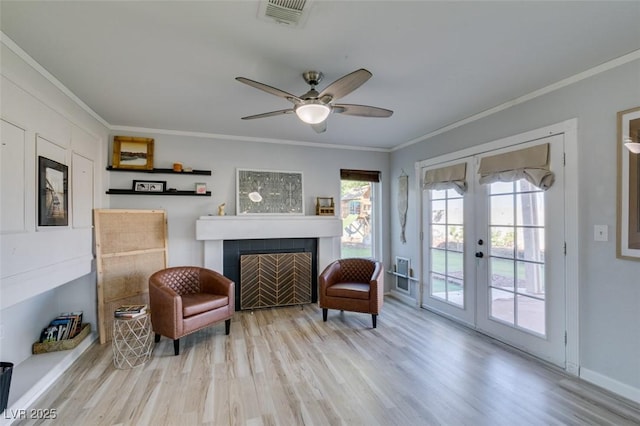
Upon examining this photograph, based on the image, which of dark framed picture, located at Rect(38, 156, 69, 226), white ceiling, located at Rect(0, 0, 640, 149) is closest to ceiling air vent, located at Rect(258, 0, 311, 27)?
white ceiling, located at Rect(0, 0, 640, 149)

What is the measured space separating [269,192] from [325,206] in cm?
88

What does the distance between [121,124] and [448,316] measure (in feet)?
15.6

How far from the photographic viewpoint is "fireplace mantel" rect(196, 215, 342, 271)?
12.6ft

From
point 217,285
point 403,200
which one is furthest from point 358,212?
point 217,285

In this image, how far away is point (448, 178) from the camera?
365 centimetres

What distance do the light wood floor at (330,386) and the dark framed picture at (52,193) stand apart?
4.31 ft

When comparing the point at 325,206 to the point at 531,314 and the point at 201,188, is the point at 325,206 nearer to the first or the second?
the point at 201,188

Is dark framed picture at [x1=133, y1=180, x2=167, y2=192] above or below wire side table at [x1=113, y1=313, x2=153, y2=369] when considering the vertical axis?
above

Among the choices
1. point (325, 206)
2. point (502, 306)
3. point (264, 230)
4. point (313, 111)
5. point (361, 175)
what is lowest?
point (502, 306)

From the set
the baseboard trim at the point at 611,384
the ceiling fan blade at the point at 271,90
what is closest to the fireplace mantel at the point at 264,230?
the ceiling fan blade at the point at 271,90

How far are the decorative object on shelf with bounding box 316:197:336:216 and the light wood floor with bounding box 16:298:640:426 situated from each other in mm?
1800

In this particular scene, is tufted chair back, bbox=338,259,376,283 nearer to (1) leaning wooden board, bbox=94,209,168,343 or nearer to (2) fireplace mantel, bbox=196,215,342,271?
(2) fireplace mantel, bbox=196,215,342,271

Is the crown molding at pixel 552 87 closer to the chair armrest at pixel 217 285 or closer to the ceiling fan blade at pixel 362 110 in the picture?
the ceiling fan blade at pixel 362 110

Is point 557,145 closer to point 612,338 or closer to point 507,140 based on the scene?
point 507,140
